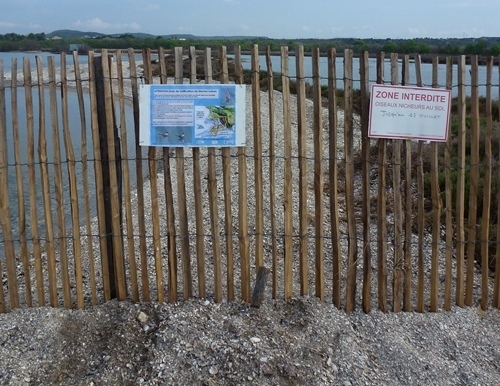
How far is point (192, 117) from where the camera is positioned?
4.80m

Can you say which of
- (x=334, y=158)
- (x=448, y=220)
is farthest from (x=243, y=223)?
(x=448, y=220)

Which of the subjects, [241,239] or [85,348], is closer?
[85,348]

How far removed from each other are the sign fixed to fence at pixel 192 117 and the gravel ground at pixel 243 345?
147cm

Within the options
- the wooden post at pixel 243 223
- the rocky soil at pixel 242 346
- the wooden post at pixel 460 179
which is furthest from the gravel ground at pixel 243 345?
the wooden post at pixel 460 179

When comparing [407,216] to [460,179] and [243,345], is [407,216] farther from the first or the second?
[243,345]

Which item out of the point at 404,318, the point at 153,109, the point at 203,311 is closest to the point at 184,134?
the point at 153,109

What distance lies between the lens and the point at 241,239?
4996 millimetres

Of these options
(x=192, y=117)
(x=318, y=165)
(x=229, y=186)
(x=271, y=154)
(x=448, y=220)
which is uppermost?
(x=192, y=117)

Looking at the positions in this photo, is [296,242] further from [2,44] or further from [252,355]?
[2,44]

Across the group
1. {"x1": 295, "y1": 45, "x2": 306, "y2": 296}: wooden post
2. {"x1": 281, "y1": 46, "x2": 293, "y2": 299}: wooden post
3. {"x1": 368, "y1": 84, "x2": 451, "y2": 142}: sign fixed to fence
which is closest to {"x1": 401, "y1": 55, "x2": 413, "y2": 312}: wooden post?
{"x1": 368, "y1": 84, "x2": 451, "y2": 142}: sign fixed to fence

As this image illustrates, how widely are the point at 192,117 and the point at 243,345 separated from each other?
77.0 inches

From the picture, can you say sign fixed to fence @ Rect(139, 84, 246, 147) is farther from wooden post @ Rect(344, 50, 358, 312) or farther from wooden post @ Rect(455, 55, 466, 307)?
wooden post @ Rect(455, 55, 466, 307)

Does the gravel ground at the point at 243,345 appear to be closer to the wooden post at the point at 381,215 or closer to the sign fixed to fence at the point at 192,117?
the wooden post at the point at 381,215

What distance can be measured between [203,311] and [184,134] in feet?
A: 5.10
